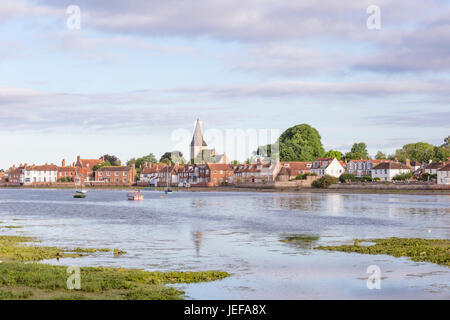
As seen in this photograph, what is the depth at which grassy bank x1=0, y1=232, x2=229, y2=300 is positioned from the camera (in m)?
20.3

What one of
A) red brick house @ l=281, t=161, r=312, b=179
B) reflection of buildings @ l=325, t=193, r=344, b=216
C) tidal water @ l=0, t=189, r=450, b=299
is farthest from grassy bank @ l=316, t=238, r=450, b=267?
red brick house @ l=281, t=161, r=312, b=179

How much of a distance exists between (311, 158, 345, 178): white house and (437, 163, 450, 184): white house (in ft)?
129

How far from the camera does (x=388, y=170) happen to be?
165 metres

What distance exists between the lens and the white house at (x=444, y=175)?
137500mm

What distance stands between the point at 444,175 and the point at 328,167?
42.1 meters

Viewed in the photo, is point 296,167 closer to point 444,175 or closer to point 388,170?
point 388,170

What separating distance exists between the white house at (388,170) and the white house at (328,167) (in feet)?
40.9

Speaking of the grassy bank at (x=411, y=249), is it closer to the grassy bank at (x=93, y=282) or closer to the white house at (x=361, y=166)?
the grassy bank at (x=93, y=282)

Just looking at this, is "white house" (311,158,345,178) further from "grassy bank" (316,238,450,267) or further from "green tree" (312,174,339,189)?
"grassy bank" (316,238,450,267)

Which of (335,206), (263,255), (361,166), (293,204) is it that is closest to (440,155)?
(361,166)

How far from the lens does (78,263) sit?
2897 cm

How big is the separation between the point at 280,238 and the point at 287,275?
16472 mm
